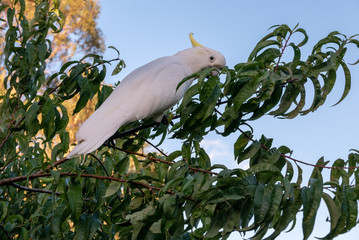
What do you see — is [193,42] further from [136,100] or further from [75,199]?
[75,199]

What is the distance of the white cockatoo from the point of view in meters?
1.43

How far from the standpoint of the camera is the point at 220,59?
190 centimetres

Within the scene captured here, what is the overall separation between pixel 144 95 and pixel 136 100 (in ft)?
0.14

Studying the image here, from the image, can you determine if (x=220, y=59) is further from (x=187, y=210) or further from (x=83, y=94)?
(x=187, y=210)

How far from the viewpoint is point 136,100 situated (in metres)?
1.60

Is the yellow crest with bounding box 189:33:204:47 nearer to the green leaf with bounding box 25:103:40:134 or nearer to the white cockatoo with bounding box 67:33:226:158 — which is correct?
the white cockatoo with bounding box 67:33:226:158

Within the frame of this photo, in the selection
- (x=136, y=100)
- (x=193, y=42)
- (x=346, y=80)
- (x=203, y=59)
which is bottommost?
(x=136, y=100)

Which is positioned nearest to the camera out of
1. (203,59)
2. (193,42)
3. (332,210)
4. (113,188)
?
(332,210)

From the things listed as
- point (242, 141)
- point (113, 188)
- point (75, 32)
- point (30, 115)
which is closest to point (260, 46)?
point (242, 141)

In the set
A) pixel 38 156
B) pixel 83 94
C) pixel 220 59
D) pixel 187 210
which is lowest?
pixel 187 210

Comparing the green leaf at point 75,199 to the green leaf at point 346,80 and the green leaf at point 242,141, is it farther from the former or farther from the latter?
the green leaf at point 346,80

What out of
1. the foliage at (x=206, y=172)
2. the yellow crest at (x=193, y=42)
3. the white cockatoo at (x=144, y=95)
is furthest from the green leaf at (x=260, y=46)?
the yellow crest at (x=193, y=42)

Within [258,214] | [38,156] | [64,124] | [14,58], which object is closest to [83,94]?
[64,124]

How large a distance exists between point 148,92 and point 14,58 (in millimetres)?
613
